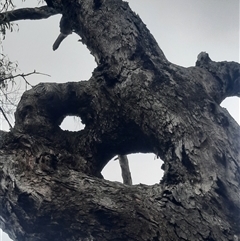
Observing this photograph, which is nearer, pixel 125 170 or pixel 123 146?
pixel 123 146

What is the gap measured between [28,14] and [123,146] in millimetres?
1756

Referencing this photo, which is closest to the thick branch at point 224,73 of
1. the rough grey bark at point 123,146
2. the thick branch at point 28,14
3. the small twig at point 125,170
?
the rough grey bark at point 123,146

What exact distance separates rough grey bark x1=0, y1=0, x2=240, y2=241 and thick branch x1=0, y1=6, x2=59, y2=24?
0.76m

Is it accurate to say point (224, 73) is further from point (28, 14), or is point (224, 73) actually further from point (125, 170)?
point (28, 14)

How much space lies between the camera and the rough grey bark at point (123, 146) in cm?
165

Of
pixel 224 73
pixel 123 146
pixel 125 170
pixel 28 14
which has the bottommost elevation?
pixel 123 146

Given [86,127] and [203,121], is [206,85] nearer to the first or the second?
[203,121]

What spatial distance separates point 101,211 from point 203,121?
74 centimetres

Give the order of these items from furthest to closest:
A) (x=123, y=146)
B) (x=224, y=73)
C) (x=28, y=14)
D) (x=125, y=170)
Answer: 1. (x=28, y=14)
2. (x=125, y=170)
3. (x=224, y=73)
4. (x=123, y=146)

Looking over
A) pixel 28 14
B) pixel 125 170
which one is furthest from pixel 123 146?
pixel 28 14

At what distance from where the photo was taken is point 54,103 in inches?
94.2

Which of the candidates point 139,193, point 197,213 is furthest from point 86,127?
point 197,213

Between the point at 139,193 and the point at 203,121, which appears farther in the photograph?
the point at 203,121

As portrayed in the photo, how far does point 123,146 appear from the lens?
2.26 meters
